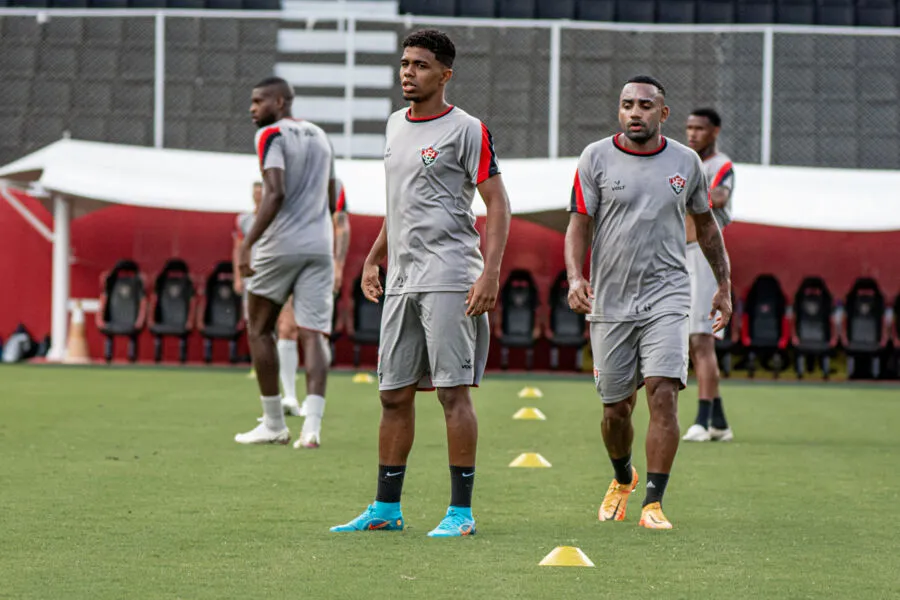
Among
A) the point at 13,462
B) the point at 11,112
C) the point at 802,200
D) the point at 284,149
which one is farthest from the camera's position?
the point at 11,112

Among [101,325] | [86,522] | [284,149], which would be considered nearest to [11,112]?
[101,325]

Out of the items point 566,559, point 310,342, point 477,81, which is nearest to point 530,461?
point 310,342

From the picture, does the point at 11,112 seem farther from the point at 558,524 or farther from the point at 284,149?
the point at 558,524

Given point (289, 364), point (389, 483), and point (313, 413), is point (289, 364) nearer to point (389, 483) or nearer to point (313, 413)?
point (313, 413)

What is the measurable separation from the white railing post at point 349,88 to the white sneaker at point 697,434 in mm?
11746

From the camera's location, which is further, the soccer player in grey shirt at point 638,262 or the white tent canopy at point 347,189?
the white tent canopy at point 347,189

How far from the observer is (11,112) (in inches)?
882

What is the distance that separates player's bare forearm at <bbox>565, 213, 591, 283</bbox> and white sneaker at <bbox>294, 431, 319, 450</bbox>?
3.06m

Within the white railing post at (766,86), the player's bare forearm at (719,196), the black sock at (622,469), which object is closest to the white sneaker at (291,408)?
the player's bare forearm at (719,196)

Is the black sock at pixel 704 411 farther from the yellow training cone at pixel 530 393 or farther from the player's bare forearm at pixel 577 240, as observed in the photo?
the yellow training cone at pixel 530 393

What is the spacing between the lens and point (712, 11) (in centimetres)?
2673

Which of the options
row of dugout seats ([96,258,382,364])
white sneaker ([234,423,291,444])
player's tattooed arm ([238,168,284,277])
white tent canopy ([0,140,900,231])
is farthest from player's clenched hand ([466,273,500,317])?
row of dugout seats ([96,258,382,364])

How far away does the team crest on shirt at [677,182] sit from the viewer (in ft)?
21.0

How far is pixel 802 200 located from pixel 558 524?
13.1 m
